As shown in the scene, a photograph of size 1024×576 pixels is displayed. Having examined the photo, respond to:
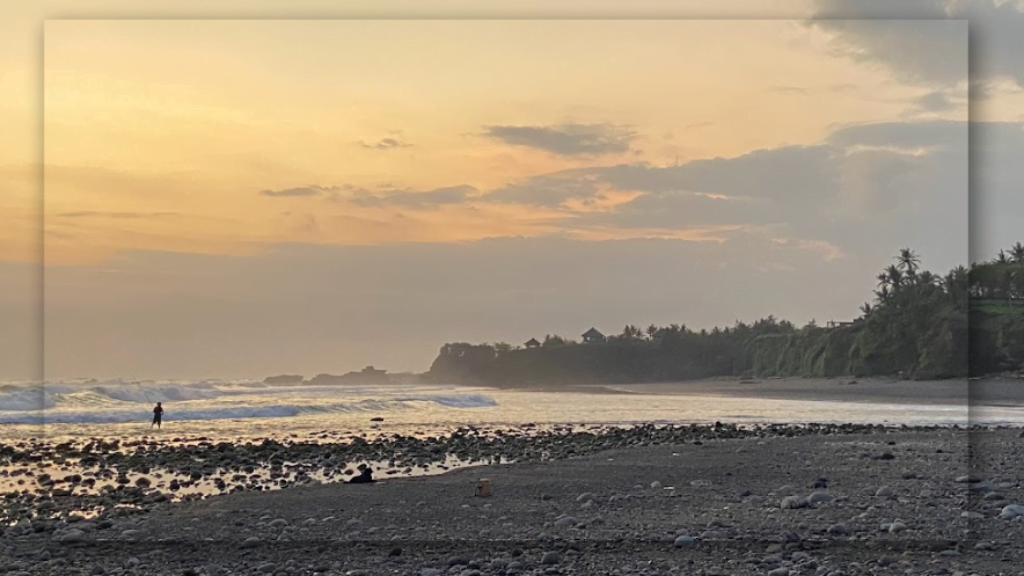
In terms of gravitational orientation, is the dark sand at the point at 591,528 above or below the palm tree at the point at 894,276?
below

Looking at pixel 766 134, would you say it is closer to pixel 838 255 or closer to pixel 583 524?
pixel 838 255

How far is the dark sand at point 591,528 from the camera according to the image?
5922mm

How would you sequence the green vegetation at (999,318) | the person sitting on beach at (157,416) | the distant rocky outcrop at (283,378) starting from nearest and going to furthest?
the distant rocky outcrop at (283,378)
the green vegetation at (999,318)
the person sitting on beach at (157,416)

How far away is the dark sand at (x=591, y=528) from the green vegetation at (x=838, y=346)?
7.15 feet

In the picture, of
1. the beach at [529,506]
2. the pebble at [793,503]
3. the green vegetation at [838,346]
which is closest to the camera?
the beach at [529,506]

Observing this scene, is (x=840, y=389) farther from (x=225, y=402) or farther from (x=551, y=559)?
(x=551, y=559)

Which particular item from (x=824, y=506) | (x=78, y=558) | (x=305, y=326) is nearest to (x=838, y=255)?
(x=824, y=506)

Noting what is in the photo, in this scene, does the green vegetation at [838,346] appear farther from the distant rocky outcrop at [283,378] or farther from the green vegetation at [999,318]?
the distant rocky outcrop at [283,378]

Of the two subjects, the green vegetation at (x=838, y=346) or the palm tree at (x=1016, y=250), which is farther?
the green vegetation at (x=838, y=346)

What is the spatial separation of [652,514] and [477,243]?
2.70 metres

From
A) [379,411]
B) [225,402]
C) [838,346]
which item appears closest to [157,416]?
[225,402]

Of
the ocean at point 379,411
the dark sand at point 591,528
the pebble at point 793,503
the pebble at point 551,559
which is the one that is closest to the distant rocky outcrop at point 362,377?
the dark sand at point 591,528

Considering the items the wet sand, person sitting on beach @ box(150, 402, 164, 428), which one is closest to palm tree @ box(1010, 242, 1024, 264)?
the wet sand

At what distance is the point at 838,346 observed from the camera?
873 inches
